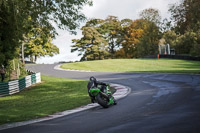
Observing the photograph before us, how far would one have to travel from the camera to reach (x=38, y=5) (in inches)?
675

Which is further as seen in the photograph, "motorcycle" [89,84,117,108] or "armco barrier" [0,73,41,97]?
"armco barrier" [0,73,41,97]

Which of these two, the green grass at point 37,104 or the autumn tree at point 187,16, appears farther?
the autumn tree at point 187,16

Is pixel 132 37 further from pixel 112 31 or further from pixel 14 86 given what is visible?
pixel 14 86

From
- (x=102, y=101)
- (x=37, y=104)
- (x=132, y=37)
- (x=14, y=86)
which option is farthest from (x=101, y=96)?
(x=132, y=37)

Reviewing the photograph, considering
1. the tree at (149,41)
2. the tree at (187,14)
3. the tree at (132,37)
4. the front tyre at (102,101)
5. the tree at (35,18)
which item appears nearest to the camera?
the front tyre at (102,101)

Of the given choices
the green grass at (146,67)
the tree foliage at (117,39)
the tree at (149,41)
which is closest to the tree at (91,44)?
the tree foliage at (117,39)

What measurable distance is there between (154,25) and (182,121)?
70.9m

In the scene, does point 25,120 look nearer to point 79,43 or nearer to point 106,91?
point 106,91

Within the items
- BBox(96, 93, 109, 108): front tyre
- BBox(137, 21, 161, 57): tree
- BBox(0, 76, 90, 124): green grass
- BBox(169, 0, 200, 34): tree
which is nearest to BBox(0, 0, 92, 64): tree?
BBox(0, 76, 90, 124): green grass

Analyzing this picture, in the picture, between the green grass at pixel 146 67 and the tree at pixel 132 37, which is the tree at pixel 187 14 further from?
the tree at pixel 132 37

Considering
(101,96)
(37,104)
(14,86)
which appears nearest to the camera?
(101,96)

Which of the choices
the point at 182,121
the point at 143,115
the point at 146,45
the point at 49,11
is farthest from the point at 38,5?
the point at 146,45

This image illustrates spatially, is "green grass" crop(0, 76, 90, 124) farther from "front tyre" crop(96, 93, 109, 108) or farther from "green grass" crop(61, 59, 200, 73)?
"green grass" crop(61, 59, 200, 73)

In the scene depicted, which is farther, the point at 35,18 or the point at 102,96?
the point at 35,18
